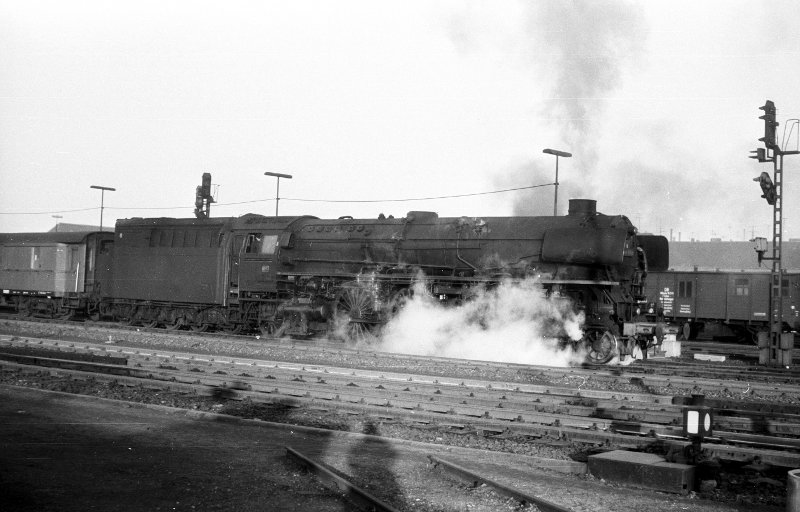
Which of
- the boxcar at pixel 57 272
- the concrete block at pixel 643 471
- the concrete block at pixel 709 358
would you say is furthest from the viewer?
the boxcar at pixel 57 272

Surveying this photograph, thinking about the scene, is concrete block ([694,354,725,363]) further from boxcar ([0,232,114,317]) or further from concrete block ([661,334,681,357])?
boxcar ([0,232,114,317])

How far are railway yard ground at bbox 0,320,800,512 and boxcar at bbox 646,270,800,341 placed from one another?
16354 mm

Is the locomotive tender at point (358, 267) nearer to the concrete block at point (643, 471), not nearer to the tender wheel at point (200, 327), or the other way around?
the tender wheel at point (200, 327)

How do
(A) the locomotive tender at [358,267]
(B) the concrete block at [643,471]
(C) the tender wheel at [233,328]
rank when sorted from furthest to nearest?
(C) the tender wheel at [233,328], (A) the locomotive tender at [358,267], (B) the concrete block at [643,471]

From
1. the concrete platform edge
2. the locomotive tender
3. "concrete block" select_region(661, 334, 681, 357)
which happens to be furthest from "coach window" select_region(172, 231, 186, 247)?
"concrete block" select_region(661, 334, 681, 357)

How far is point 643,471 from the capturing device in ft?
24.3

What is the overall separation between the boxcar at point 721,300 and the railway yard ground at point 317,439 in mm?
16354

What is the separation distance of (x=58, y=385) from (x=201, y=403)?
3.16 m

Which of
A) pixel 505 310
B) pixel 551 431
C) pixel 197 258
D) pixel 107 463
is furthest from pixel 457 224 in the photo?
pixel 107 463

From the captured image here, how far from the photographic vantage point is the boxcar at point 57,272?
97.9ft

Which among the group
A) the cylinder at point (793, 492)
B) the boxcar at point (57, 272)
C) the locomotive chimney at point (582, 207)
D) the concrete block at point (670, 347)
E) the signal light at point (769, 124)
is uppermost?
the signal light at point (769, 124)

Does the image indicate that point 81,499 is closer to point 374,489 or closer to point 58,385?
point 374,489

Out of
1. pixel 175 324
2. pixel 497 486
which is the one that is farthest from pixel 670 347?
pixel 175 324

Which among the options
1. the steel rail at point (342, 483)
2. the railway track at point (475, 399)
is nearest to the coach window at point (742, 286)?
the railway track at point (475, 399)
